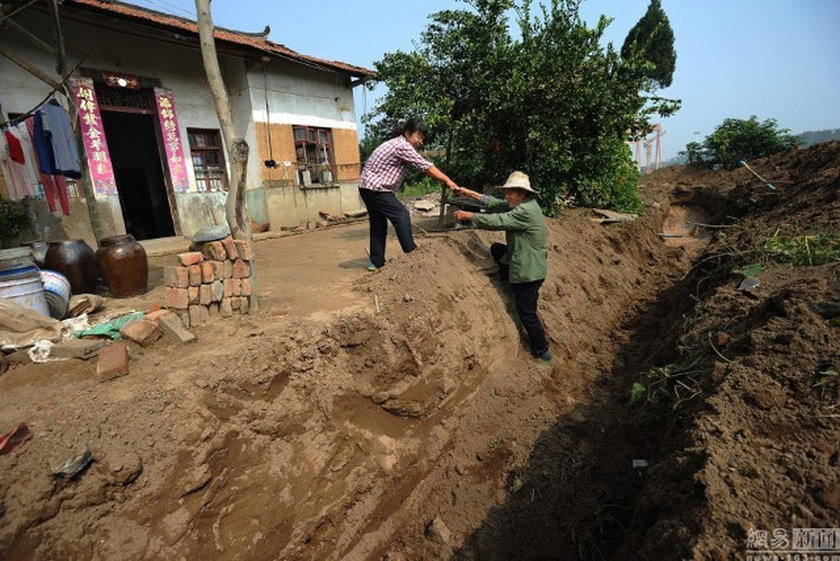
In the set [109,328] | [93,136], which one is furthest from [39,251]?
[93,136]

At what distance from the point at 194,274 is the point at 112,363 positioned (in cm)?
98

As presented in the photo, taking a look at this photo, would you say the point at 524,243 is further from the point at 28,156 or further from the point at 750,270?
the point at 28,156

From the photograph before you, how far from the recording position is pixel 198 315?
3.75 meters

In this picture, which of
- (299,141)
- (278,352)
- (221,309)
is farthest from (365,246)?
(299,141)

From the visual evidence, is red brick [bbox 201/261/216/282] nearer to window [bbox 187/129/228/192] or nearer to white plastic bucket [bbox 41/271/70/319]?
white plastic bucket [bbox 41/271/70/319]

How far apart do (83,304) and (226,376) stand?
6.97 ft

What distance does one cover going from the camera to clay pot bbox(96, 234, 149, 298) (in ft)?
14.7

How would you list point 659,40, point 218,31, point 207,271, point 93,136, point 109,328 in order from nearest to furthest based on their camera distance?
1. point 109,328
2. point 207,271
3. point 93,136
4. point 218,31
5. point 659,40

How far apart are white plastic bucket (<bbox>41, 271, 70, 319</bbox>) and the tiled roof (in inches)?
230

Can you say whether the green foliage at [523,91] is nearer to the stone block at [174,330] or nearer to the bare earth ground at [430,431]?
the bare earth ground at [430,431]

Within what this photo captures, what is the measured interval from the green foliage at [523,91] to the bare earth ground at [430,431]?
2.48m

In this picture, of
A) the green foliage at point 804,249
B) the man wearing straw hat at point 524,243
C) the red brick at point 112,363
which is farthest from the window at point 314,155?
the green foliage at point 804,249

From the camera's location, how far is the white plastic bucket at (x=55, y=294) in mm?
3812

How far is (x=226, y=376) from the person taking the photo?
3.02 metres
